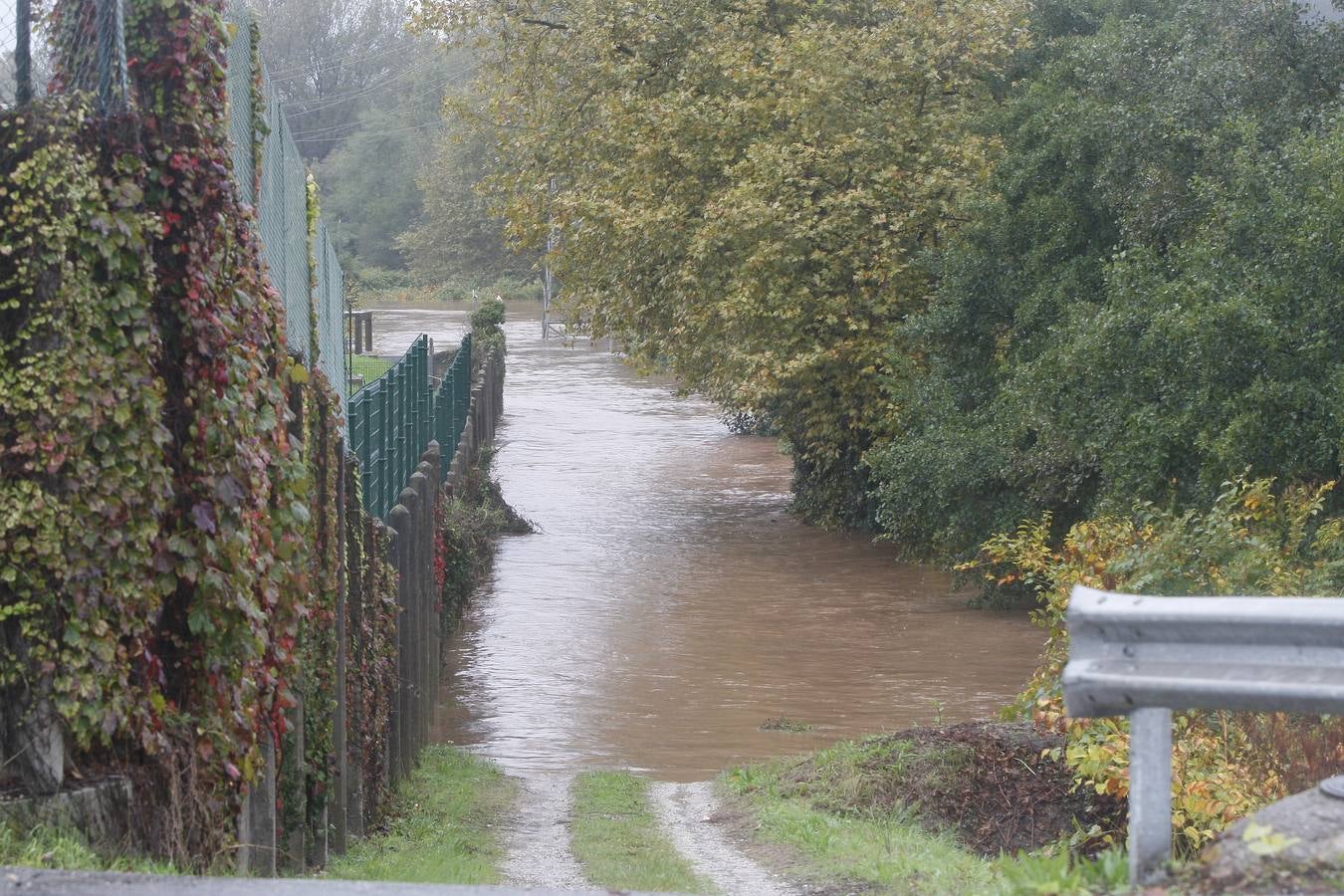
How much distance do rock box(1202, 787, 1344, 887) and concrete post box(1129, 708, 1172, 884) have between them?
0.12 meters

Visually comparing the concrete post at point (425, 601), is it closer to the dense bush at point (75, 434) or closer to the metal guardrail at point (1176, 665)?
the dense bush at point (75, 434)

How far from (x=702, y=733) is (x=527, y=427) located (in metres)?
24.5

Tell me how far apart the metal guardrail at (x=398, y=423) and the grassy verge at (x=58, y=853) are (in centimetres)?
688

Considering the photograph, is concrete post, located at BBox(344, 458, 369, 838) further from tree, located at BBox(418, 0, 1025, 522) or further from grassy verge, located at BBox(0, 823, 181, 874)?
tree, located at BBox(418, 0, 1025, 522)

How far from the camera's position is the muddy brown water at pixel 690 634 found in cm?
1388

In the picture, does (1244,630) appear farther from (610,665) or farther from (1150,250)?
(610,665)

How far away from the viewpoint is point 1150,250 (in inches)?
591

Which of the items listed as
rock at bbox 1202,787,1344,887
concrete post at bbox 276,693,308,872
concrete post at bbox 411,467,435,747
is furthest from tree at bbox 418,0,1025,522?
rock at bbox 1202,787,1344,887

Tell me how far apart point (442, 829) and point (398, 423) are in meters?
8.63

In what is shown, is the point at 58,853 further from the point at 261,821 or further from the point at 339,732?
the point at 339,732

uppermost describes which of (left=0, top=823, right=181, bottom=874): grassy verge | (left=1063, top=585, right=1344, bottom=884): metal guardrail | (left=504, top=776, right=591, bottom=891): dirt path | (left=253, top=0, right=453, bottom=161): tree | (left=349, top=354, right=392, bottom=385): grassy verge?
(left=253, top=0, right=453, bottom=161): tree

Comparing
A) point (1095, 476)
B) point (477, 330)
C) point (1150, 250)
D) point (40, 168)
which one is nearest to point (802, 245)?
point (1095, 476)

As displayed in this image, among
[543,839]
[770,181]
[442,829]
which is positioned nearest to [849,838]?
[543,839]

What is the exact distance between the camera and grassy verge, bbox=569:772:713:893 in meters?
7.98
